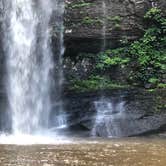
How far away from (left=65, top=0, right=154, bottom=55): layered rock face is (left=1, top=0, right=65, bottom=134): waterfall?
1.44 feet

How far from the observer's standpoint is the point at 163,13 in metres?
17.5

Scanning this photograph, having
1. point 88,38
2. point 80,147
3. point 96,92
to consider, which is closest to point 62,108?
point 96,92

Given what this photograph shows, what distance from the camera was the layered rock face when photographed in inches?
667

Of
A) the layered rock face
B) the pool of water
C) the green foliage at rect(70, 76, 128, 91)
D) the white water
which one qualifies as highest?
the layered rock face

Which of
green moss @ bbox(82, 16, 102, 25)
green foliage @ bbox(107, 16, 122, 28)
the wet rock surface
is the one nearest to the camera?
the wet rock surface

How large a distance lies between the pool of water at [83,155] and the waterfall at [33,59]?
190 inches

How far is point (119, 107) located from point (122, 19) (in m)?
A: 3.59

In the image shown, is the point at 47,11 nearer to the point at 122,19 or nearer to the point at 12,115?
the point at 122,19

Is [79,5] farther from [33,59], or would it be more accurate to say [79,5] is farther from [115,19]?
[33,59]

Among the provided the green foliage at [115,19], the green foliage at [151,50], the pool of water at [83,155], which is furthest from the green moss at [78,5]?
the pool of water at [83,155]

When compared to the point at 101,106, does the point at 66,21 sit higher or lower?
higher

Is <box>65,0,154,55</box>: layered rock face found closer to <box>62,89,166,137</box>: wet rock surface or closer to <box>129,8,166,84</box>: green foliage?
<box>129,8,166,84</box>: green foliage

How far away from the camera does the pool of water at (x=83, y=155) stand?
364 inches

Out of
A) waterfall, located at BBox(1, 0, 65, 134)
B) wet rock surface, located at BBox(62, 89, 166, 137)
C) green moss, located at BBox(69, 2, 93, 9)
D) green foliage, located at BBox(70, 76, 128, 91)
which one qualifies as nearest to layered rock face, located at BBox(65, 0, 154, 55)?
green moss, located at BBox(69, 2, 93, 9)
